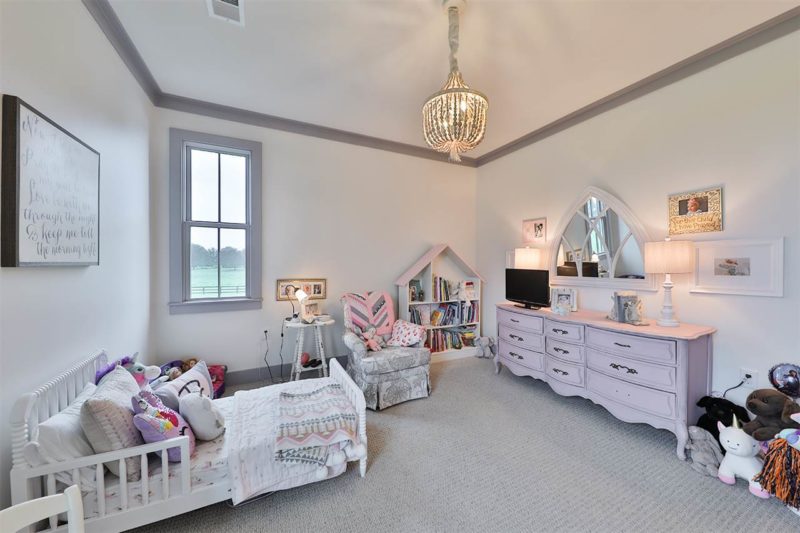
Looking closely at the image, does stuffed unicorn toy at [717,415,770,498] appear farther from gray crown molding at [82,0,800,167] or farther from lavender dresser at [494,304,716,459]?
gray crown molding at [82,0,800,167]

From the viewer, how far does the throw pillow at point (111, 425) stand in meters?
1.25

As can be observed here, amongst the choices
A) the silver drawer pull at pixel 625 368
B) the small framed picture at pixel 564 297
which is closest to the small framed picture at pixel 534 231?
the small framed picture at pixel 564 297

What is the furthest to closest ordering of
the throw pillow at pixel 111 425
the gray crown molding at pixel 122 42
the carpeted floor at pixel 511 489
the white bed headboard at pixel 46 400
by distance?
the gray crown molding at pixel 122 42, the carpeted floor at pixel 511 489, the throw pillow at pixel 111 425, the white bed headboard at pixel 46 400

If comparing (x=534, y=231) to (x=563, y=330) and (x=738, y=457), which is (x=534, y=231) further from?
(x=738, y=457)

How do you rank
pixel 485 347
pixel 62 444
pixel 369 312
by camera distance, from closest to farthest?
1. pixel 62 444
2. pixel 369 312
3. pixel 485 347

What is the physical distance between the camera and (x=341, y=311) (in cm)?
350

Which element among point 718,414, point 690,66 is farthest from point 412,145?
point 718,414

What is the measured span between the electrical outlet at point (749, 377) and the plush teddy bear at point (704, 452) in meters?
0.46

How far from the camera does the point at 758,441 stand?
1.72m

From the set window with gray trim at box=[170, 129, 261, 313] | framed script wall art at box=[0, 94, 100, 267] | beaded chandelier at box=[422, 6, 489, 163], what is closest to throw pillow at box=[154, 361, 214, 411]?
framed script wall art at box=[0, 94, 100, 267]

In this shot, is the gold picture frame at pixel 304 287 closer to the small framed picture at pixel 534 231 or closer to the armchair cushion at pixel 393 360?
the armchair cushion at pixel 393 360

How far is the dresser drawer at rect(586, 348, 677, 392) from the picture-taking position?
1.99 meters

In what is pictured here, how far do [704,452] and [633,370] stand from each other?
544 millimetres

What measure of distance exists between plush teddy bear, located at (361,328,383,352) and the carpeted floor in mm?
652
